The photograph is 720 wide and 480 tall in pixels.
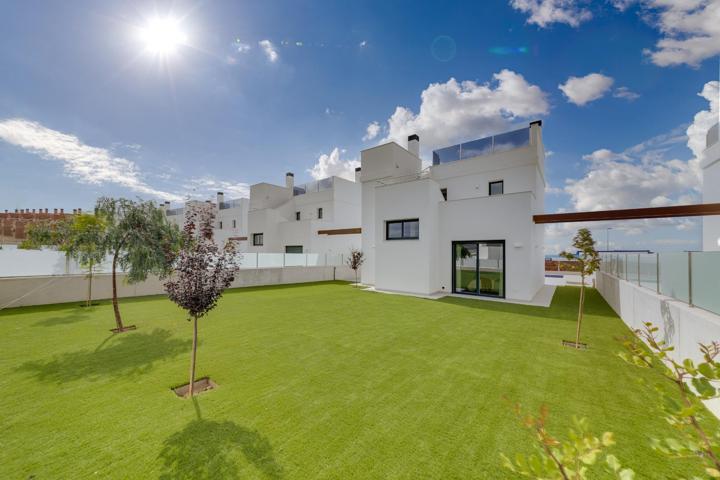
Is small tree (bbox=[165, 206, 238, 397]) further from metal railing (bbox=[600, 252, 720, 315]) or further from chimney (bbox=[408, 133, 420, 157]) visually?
chimney (bbox=[408, 133, 420, 157])

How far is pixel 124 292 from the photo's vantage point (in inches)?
493

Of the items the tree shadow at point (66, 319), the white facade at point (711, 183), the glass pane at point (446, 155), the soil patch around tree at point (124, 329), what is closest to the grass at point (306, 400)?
the tree shadow at point (66, 319)

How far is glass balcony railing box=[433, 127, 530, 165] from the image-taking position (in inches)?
571

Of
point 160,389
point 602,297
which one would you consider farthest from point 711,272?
point 602,297

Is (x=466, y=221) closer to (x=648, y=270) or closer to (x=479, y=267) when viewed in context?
(x=479, y=267)

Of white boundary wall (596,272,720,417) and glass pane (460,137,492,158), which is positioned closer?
white boundary wall (596,272,720,417)

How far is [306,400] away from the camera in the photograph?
163 inches

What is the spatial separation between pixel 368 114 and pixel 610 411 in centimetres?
1495

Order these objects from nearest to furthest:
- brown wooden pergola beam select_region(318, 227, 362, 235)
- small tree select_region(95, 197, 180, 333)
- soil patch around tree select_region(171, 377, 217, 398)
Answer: soil patch around tree select_region(171, 377, 217, 398)
small tree select_region(95, 197, 180, 333)
brown wooden pergola beam select_region(318, 227, 362, 235)

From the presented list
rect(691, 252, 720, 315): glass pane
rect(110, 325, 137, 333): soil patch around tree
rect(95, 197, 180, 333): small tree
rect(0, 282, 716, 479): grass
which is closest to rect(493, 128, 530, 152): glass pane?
rect(0, 282, 716, 479): grass

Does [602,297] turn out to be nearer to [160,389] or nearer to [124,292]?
[160,389]

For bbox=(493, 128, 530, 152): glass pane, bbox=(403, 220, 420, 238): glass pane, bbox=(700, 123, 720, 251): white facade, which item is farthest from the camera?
bbox=(493, 128, 530, 152): glass pane

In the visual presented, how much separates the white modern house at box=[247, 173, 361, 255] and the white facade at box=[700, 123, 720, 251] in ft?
66.7

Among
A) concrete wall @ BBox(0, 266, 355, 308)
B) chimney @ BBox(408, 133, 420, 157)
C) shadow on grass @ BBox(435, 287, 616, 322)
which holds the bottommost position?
shadow on grass @ BBox(435, 287, 616, 322)
